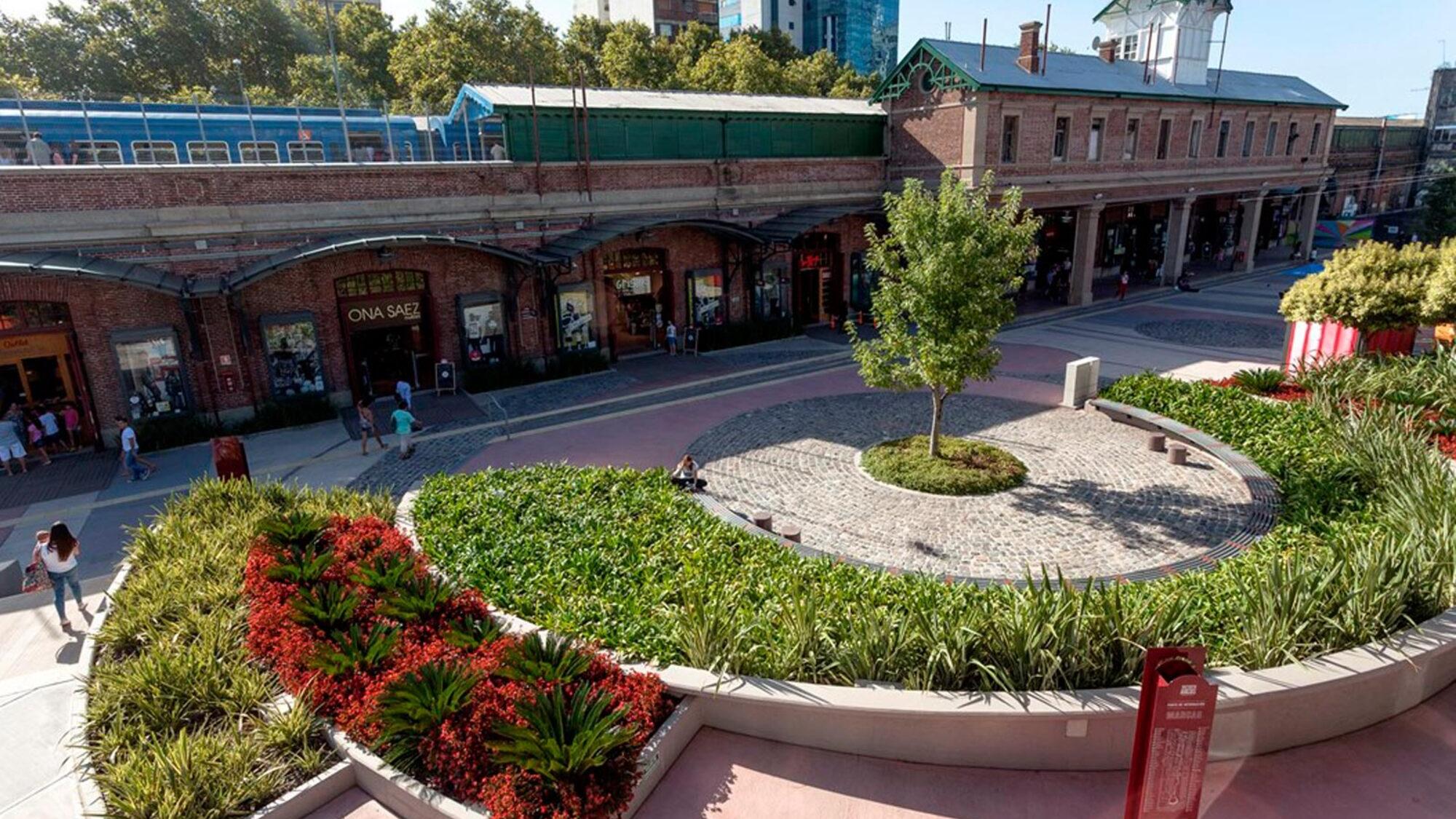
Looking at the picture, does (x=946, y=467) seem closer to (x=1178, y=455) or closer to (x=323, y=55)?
(x=1178, y=455)

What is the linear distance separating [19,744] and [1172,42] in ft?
139

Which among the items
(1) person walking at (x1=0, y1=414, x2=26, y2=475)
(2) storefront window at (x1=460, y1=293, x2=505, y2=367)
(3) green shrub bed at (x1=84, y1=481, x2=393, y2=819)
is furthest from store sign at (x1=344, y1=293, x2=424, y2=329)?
(3) green shrub bed at (x1=84, y1=481, x2=393, y2=819)

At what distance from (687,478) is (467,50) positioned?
120 ft

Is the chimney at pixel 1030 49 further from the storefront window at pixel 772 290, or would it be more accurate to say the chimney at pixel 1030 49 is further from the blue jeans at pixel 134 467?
the blue jeans at pixel 134 467

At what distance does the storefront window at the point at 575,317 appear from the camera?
2370 cm

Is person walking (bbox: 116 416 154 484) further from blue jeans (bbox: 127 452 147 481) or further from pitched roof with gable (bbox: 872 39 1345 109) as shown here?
pitched roof with gable (bbox: 872 39 1345 109)

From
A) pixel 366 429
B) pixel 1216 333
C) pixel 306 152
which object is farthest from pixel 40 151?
pixel 1216 333

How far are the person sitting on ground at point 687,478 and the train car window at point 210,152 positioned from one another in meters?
19.2

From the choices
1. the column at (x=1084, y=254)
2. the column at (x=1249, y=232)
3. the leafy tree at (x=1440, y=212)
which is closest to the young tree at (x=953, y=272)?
the column at (x=1084, y=254)

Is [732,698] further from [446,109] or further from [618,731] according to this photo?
[446,109]

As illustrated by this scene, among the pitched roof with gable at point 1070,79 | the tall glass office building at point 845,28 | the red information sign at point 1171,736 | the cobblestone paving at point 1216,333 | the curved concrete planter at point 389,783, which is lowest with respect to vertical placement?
the cobblestone paving at point 1216,333

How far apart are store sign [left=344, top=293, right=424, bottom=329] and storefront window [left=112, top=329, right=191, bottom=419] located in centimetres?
395

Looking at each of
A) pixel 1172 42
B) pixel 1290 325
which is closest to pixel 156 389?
pixel 1290 325

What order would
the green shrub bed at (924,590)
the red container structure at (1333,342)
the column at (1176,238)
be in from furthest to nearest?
1. the column at (1176,238)
2. the red container structure at (1333,342)
3. the green shrub bed at (924,590)
